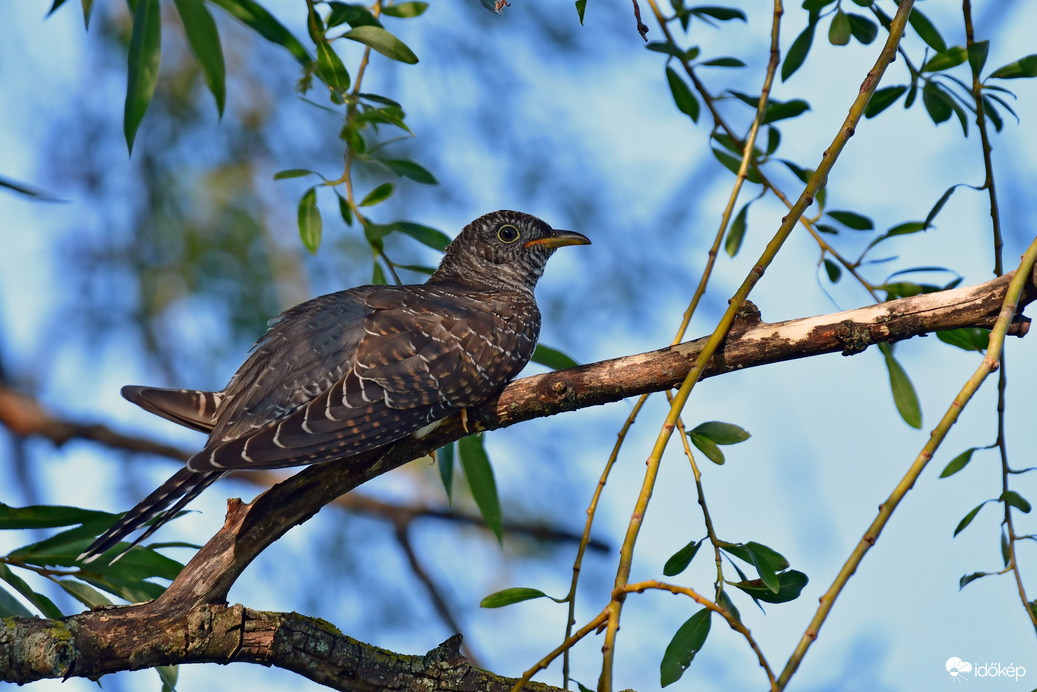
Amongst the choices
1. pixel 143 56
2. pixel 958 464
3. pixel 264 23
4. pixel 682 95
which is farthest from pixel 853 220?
pixel 143 56

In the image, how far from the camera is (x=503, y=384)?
3.36m

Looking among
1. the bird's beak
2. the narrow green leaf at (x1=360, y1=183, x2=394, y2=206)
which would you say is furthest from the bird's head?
the narrow green leaf at (x1=360, y1=183, x2=394, y2=206)

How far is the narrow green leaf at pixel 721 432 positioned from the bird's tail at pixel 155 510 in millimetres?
1554

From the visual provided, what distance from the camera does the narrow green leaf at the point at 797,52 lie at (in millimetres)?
3246

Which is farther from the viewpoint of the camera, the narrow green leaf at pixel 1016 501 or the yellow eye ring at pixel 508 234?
the yellow eye ring at pixel 508 234

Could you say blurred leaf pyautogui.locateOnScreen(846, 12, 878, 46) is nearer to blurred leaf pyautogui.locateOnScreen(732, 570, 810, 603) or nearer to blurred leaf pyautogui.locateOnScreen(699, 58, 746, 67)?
blurred leaf pyautogui.locateOnScreen(699, 58, 746, 67)

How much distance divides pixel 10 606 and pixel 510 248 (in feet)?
9.34

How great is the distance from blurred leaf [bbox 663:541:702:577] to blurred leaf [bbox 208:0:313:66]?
75.1 inches

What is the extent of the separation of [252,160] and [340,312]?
2.60 m

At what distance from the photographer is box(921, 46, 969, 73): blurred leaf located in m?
2.97

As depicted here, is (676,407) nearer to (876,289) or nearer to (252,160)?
(876,289)

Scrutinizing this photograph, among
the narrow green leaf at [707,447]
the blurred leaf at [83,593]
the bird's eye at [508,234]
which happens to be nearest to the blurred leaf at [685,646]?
the narrow green leaf at [707,447]

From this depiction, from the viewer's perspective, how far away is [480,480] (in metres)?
3.61

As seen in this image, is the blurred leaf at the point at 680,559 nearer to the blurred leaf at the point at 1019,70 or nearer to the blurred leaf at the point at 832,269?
the blurred leaf at the point at 832,269
